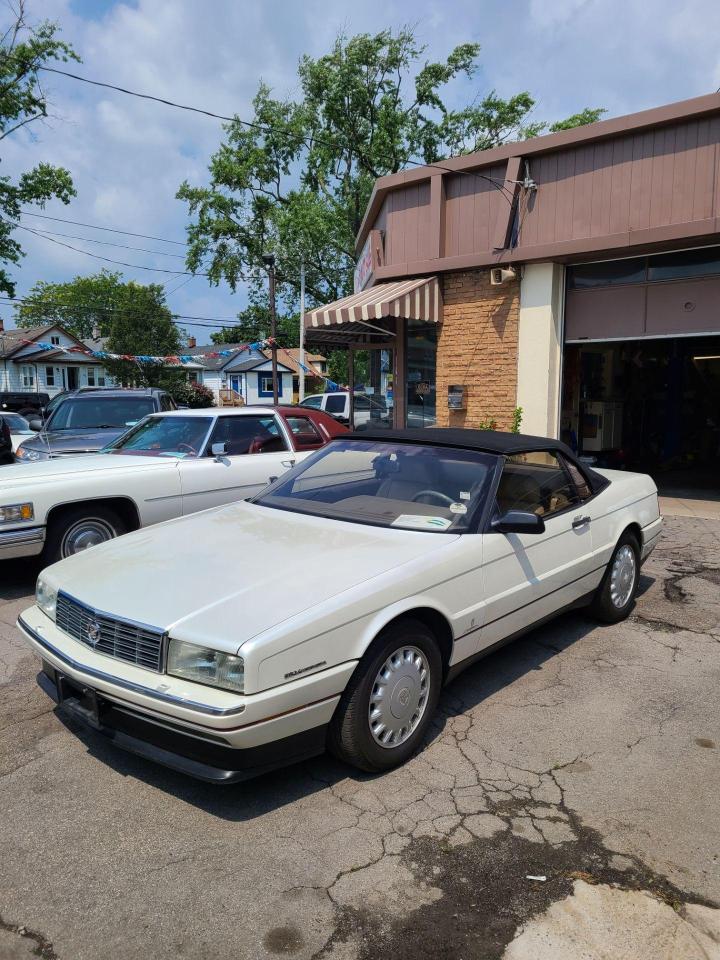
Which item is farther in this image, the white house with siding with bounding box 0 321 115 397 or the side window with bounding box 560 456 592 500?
the white house with siding with bounding box 0 321 115 397

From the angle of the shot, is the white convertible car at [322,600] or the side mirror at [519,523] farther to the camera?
the side mirror at [519,523]

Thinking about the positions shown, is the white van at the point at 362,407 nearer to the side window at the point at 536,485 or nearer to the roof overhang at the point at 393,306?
the roof overhang at the point at 393,306

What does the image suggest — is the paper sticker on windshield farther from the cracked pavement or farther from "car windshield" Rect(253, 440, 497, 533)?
the cracked pavement

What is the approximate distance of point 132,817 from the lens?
9.43ft

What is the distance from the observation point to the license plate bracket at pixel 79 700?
2961 mm

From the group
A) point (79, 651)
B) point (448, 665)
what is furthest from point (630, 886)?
point (79, 651)

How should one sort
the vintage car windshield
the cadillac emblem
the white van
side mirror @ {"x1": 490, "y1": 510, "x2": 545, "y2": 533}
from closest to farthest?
the cadillac emblem
side mirror @ {"x1": 490, "y1": 510, "x2": 545, "y2": 533}
the vintage car windshield
the white van

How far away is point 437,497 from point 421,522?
31 cm

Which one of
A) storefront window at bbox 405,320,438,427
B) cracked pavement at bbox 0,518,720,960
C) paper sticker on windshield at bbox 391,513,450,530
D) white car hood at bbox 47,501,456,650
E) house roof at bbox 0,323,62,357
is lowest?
cracked pavement at bbox 0,518,720,960

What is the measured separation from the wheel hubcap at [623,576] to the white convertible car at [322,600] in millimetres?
401

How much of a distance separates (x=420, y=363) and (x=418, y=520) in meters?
9.54

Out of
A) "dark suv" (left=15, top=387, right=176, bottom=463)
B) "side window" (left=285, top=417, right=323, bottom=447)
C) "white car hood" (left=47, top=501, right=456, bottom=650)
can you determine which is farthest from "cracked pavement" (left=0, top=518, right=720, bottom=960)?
"dark suv" (left=15, top=387, right=176, bottom=463)

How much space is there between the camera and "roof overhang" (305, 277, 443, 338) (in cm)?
1115

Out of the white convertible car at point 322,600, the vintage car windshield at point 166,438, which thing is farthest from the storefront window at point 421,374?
the white convertible car at point 322,600
